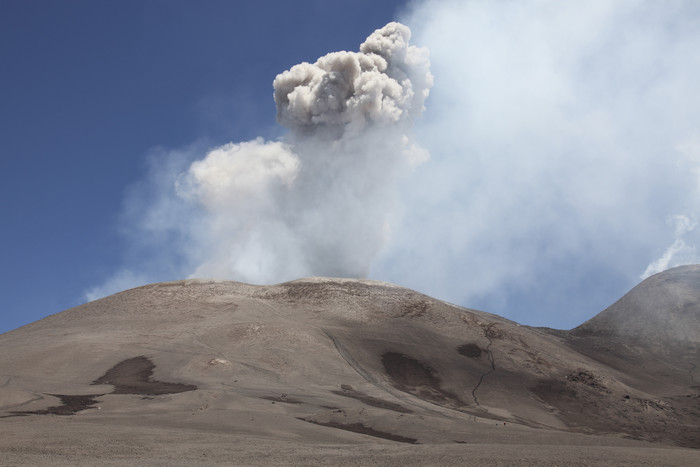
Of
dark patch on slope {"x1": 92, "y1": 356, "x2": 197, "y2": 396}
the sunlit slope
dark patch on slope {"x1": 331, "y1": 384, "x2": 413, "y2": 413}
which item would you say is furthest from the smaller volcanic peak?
dark patch on slope {"x1": 92, "y1": 356, "x2": 197, "y2": 396}

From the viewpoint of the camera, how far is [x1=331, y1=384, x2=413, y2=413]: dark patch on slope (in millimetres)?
31780

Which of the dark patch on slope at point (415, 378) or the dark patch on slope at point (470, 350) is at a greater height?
the dark patch on slope at point (470, 350)

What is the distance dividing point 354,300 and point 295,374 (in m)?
20.8

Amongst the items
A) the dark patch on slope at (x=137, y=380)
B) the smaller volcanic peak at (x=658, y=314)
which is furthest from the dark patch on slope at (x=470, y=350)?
the smaller volcanic peak at (x=658, y=314)

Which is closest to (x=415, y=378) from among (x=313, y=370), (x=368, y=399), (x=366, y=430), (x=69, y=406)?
(x=313, y=370)

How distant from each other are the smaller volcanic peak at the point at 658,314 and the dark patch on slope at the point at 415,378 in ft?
144

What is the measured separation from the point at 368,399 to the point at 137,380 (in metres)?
16.2

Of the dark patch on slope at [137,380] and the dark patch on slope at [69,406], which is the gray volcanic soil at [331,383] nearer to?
the dark patch on slope at [69,406]

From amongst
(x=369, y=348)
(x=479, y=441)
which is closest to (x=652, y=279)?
(x=369, y=348)

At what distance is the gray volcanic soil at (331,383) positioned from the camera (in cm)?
1664

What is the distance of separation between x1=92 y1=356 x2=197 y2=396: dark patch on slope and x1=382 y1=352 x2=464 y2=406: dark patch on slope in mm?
16372

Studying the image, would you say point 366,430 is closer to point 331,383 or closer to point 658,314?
point 331,383

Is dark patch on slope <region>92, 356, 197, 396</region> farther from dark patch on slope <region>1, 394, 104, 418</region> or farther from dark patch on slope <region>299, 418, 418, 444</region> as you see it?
dark patch on slope <region>299, 418, 418, 444</region>

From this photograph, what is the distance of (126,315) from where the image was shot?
52812 mm
